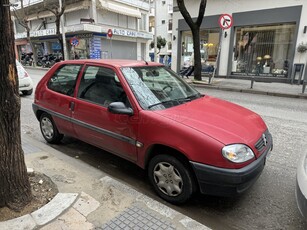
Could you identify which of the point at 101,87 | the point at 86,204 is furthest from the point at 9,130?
the point at 101,87

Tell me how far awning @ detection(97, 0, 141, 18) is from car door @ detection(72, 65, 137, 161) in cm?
2578

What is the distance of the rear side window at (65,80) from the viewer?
402 centimetres

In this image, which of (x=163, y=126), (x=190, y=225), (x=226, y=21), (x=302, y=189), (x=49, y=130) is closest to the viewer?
(x=302, y=189)

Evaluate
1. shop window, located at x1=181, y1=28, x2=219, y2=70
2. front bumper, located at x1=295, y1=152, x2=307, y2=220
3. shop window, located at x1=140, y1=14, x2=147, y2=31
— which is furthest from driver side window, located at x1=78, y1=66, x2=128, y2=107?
shop window, located at x1=140, y1=14, x2=147, y2=31

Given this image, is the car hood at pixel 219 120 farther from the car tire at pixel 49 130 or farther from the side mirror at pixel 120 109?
the car tire at pixel 49 130

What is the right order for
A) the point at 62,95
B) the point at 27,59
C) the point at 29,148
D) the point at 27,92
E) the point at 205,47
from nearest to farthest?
the point at 62,95, the point at 29,148, the point at 27,92, the point at 205,47, the point at 27,59

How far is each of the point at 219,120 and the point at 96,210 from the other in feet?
5.37

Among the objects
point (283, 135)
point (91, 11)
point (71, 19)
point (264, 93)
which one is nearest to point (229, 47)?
point (264, 93)

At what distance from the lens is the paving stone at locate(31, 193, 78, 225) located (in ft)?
7.78

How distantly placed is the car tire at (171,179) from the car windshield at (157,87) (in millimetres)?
674

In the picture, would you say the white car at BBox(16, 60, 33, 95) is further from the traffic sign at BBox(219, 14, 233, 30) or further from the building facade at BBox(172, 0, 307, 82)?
→ the building facade at BBox(172, 0, 307, 82)

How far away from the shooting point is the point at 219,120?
2.90 m

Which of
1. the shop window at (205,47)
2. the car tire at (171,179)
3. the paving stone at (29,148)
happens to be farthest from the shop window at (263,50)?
the paving stone at (29,148)

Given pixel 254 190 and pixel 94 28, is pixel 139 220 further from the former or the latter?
pixel 94 28
